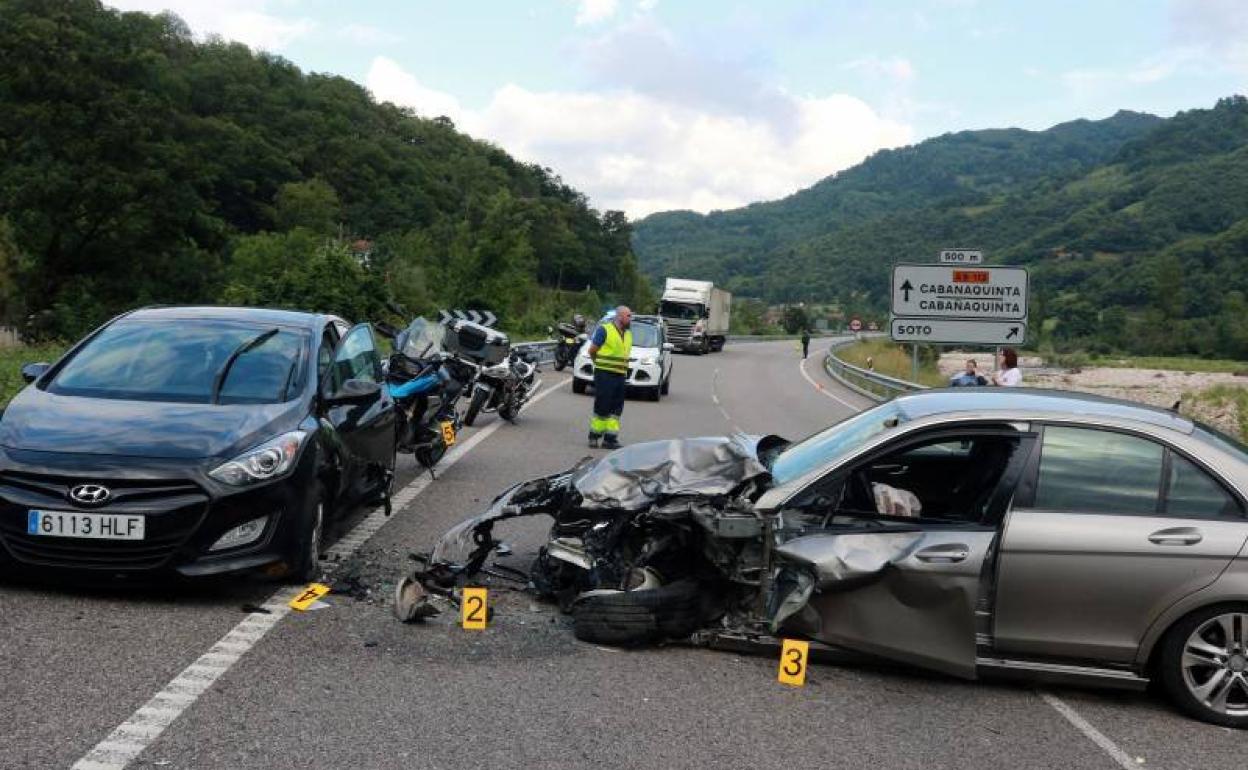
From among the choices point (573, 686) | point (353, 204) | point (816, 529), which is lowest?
point (573, 686)

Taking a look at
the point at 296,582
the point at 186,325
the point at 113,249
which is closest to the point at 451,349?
the point at 186,325

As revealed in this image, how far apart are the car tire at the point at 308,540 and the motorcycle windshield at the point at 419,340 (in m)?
5.10

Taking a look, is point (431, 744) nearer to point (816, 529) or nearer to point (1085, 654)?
point (816, 529)

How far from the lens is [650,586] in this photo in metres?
5.71

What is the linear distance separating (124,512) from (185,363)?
5.29 feet

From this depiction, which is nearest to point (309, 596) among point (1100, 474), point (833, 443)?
point (833, 443)

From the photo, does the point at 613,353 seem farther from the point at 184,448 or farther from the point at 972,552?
the point at 972,552

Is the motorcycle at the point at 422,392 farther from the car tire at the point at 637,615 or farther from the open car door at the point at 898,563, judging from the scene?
the open car door at the point at 898,563

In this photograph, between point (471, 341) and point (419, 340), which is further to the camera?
point (471, 341)

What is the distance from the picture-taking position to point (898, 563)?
203 inches

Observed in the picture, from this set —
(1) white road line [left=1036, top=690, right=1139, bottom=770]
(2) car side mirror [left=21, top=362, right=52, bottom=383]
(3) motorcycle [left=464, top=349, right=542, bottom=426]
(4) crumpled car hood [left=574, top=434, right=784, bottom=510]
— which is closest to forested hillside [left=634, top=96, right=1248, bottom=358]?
(3) motorcycle [left=464, top=349, right=542, bottom=426]

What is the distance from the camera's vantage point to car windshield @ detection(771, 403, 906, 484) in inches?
221

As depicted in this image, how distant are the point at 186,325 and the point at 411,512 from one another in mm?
2395

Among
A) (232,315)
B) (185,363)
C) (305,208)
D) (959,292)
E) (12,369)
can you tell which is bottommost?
(12,369)
